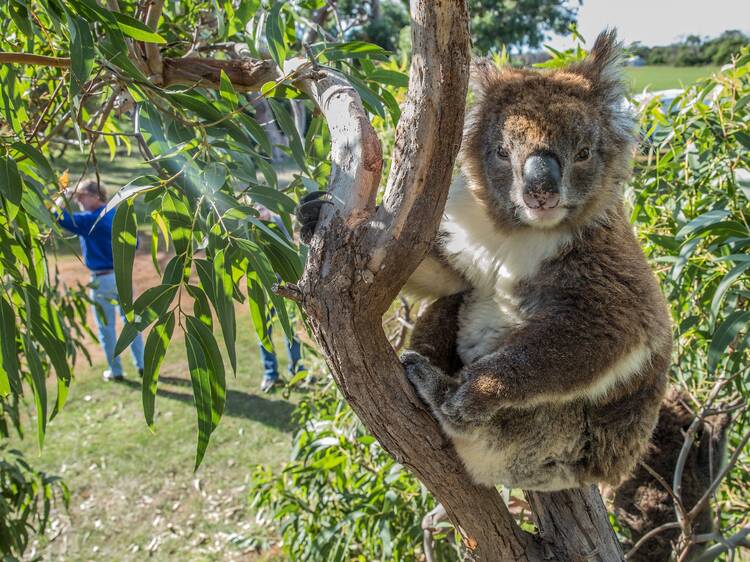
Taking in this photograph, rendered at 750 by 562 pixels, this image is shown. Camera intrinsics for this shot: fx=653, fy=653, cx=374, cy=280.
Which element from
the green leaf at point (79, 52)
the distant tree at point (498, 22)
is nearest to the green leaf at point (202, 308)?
the green leaf at point (79, 52)

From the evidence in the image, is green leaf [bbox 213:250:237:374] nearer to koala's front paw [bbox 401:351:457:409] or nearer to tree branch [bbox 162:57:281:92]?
koala's front paw [bbox 401:351:457:409]

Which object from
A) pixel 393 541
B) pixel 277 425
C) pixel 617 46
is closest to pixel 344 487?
pixel 393 541

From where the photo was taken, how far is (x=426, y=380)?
1.50 m

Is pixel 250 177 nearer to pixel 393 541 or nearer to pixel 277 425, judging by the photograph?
pixel 393 541

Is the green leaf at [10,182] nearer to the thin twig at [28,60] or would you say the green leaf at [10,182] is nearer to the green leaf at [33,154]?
the green leaf at [33,154]

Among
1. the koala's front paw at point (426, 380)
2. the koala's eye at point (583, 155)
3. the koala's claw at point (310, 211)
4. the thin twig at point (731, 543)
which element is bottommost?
the thin twig at point (731, 543)

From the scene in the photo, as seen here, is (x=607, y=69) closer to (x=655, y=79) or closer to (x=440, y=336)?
(x=440, y=336)

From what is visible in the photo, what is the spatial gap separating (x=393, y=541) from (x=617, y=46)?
191cm

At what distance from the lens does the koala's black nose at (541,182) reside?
148cm

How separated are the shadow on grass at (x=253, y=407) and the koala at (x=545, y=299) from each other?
11.9 feet

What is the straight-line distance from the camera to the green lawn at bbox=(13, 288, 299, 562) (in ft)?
12.5

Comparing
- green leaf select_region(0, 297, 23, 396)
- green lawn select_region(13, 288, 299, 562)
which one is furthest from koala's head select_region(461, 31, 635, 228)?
green lawn select_region(13, 288, 299, 562)

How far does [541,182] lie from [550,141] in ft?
0.46

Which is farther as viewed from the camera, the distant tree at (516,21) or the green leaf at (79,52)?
the distant tree at (516,21)
